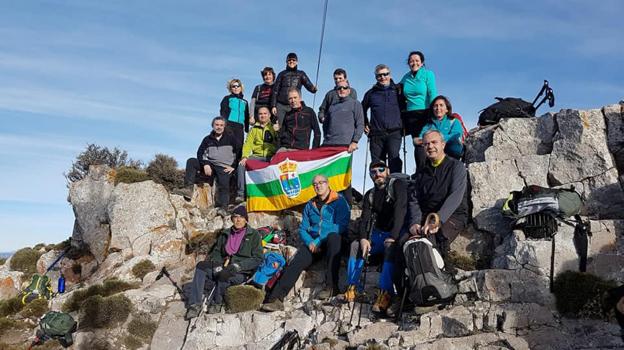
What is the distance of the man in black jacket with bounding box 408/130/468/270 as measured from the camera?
8.65m

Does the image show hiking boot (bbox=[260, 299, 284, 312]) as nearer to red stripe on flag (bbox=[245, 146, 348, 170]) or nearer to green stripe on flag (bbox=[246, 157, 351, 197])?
green stripe on flag (bbox=[246, 157, 351, 197])

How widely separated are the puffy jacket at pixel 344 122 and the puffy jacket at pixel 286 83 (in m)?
1.72

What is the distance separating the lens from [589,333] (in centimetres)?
733

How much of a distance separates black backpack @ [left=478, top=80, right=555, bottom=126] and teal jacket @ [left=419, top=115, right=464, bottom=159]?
1.62m

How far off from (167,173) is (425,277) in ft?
34.3

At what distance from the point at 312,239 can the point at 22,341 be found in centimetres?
637

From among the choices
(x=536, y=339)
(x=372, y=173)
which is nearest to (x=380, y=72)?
(x=372, y=173)

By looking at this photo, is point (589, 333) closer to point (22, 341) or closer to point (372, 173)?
point (372, 173)

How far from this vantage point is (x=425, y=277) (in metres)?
7.71

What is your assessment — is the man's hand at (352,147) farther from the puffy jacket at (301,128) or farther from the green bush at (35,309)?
the green bush at (35,309)

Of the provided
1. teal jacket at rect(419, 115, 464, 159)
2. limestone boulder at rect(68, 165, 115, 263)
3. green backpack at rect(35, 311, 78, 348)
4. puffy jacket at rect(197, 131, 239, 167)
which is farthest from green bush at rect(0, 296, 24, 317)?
teal jacket at rect(419, 115, 464, 159)

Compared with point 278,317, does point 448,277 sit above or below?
above

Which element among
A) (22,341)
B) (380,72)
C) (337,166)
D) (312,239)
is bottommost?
(22,341)

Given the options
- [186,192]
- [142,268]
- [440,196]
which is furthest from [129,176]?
[440,196]
